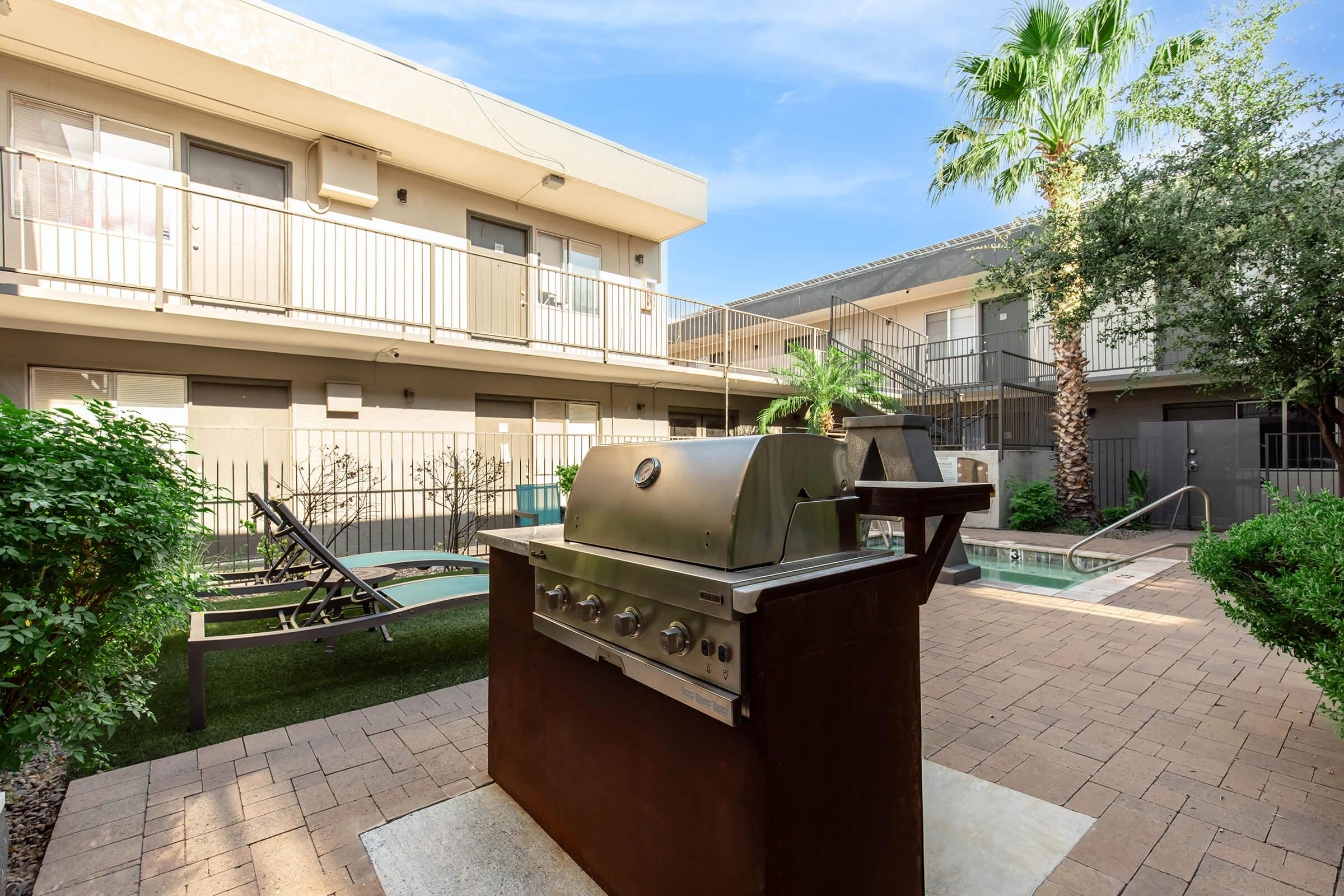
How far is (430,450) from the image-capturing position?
998 centimetres

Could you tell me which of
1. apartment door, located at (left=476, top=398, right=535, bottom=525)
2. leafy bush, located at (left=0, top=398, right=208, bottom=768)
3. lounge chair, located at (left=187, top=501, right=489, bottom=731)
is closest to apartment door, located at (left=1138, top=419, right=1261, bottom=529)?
apartment door, located at (left=476, top=398, right=535, bottom=525)

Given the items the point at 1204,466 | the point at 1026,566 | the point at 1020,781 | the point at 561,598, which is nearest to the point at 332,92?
the point at 561,598

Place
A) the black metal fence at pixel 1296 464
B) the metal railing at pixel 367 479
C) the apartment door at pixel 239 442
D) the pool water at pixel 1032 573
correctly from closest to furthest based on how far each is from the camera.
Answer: the pool water at pixel 1032 573, the apartment door at pixel 239 442, the metal railing at pixel 367 479, the black metal fence at pixel 1296 464

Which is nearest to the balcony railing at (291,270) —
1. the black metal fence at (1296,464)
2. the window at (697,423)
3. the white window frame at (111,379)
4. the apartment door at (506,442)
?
the white window frame at (111,379)

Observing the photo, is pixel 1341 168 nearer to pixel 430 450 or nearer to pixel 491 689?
pixel 491 689

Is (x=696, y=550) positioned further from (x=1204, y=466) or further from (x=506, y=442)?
(x=1204, y=466)

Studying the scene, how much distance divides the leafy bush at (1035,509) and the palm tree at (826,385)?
11.3 feet

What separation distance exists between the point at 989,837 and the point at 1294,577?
5.87ft

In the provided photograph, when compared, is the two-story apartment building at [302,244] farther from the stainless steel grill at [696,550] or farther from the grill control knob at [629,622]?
the grill control knob at [629,622]

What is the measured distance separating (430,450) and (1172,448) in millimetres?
14018

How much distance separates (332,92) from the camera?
8.07m

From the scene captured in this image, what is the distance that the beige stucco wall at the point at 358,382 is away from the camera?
24.0 ft

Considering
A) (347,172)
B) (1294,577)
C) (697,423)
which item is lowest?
(1294,577)

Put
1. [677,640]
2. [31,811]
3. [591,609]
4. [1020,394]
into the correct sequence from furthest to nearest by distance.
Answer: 1. [1020,394]
2. [31,811]
3. [591,609]
4. [677,640]
